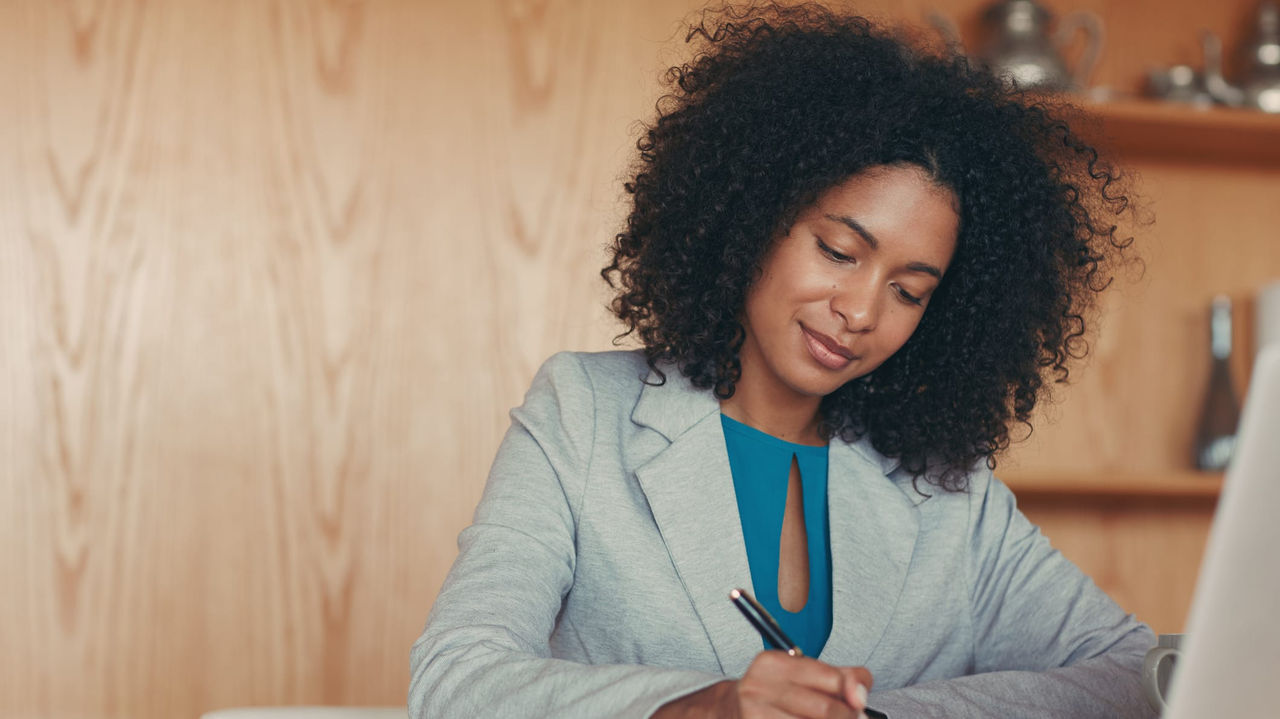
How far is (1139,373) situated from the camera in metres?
2.43

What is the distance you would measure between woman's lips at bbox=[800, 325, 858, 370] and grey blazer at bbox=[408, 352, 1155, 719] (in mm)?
135

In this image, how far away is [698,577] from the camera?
1.13 metres

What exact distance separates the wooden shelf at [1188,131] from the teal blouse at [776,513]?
112cm

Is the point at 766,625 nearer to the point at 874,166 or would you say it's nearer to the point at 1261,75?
the point at 874,166

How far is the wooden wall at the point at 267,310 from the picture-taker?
79.6 inches

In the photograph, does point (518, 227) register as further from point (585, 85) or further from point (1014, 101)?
point (1014, 101)

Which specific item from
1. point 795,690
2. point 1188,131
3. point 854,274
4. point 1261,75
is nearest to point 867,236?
→ point 854,274

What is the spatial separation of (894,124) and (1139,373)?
58.2 inches

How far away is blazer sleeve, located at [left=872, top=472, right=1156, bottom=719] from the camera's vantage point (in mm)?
1024

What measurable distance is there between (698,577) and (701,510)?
7 centimetres

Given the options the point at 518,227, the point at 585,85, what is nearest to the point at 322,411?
the point at 518,227

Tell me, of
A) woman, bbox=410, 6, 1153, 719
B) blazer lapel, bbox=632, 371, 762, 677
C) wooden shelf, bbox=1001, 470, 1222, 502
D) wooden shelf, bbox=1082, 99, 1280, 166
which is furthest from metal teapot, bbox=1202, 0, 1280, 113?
blazer lapel, bbox=632, 371, 762, 677

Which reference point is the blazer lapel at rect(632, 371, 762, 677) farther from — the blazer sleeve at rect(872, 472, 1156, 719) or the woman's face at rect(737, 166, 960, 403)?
the blazer sleeve at rect(872, 472, 1156, 719)

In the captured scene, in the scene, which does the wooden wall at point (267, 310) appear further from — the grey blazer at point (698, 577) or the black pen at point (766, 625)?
the black pen at point (766, 625)
